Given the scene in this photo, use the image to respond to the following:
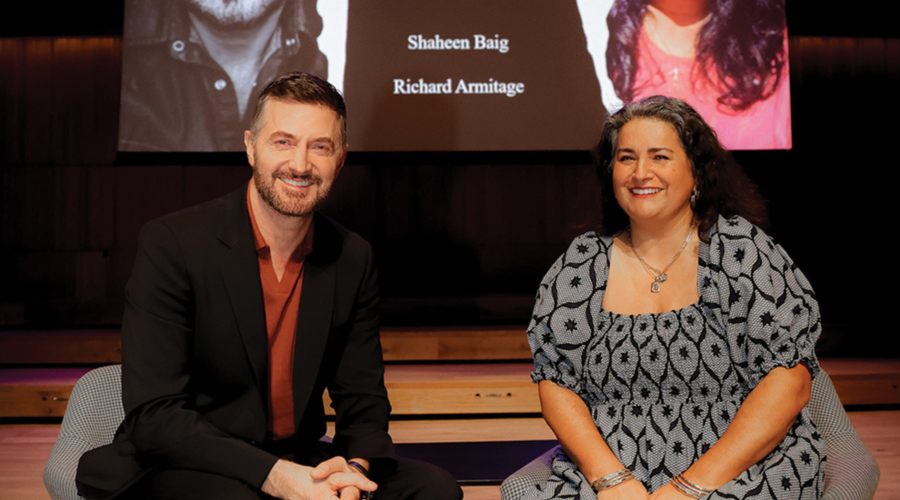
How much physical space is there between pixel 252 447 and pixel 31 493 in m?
1.56

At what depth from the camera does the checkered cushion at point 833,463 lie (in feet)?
4.55

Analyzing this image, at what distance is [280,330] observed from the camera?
61.0 inches

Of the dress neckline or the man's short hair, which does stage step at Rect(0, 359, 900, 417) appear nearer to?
the dress neckline

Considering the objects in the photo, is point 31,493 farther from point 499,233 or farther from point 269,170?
point 499,233

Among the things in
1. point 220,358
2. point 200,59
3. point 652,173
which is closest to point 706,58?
point 652,173

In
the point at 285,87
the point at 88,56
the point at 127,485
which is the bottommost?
the point at 127,485

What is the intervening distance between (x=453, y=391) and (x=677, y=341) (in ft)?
6.42

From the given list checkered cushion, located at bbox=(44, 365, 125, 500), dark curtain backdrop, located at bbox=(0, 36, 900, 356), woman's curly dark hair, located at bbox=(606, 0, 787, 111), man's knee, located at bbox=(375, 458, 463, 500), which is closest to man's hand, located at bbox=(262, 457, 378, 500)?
man's knee, located at bbox=(375, 458, 463, 500)

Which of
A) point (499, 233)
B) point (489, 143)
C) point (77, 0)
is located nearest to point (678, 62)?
point (489, 143)

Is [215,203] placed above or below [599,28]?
below

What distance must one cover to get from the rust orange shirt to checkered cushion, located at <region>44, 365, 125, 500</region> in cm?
39

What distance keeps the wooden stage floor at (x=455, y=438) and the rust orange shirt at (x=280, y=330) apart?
105cm

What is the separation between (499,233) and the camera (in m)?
4.98

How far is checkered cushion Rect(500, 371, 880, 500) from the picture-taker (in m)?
1.39
